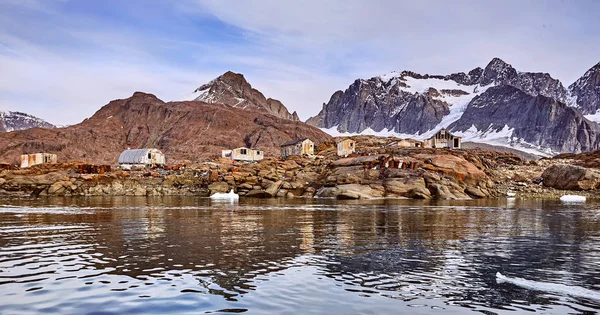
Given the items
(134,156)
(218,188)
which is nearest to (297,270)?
(218,188)

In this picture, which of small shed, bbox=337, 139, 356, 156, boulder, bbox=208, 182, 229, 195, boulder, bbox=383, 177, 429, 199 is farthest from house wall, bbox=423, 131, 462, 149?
boulder, bbox=208, 182, 229, 195

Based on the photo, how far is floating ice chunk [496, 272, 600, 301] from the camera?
11377 mm

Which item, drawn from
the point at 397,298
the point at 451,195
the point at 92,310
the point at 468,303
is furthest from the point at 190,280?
the point at 451,195

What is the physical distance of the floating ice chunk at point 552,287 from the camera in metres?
11.4

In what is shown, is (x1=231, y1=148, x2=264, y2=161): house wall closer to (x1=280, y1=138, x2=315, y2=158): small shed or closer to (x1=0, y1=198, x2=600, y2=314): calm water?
(x1=280, y1=138, x2=315, y2=158): small shed

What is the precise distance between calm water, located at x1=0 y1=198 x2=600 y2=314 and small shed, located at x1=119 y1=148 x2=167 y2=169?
306 ft

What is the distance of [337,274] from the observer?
1371 centimetres

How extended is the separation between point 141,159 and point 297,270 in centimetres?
10935

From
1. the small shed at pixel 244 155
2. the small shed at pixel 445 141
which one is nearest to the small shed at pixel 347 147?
the small shed at pixel 445 141

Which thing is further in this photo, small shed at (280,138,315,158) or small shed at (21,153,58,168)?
small shed at (280,138,315,158)

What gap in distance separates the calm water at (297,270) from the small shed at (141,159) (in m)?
93.1

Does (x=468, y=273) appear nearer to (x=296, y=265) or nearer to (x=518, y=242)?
(x=296, y=265)

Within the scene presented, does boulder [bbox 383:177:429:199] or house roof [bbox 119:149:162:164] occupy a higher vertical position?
house roof [bbox 119:149:162:164]

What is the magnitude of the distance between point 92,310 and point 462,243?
1598cm
